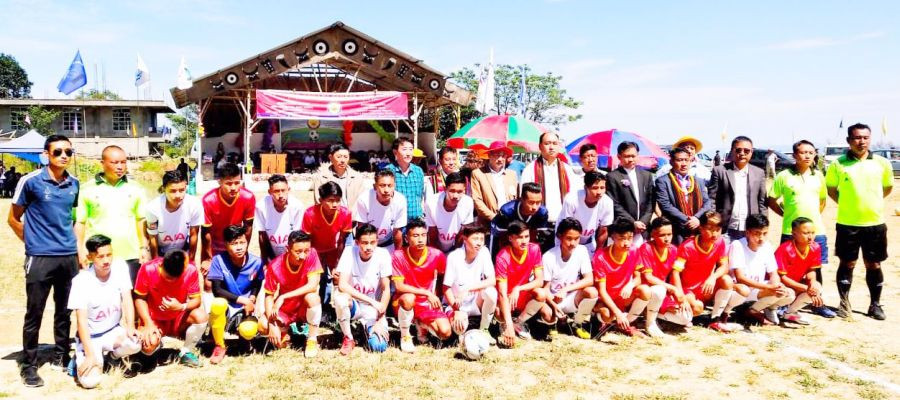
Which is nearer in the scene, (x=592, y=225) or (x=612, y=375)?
(x=612, y=375)

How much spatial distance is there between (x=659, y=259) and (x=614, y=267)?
1.55 feet

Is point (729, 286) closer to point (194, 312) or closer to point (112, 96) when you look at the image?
point (194, 312)

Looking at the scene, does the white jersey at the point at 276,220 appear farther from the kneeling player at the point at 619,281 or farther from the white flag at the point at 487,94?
the white flag at the point at 487,94

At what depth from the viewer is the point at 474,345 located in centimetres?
450

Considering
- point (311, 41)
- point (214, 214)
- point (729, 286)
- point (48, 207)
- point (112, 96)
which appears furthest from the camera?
point (112, 96)

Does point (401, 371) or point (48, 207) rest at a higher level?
point (48, 207)

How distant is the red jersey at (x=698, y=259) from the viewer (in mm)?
5371

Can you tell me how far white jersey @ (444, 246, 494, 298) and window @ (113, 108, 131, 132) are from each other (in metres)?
35.8

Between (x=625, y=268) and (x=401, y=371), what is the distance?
213cm

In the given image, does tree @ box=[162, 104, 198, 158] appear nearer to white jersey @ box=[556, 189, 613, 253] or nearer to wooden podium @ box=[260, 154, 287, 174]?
wooden podium @ box=[260, 154, 287, 174]

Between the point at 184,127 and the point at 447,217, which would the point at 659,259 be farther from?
the point at 184,127

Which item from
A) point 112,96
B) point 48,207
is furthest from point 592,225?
point 112,96

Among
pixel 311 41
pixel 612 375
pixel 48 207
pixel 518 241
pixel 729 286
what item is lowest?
pixel 612 375

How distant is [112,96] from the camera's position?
5138 centimetres
